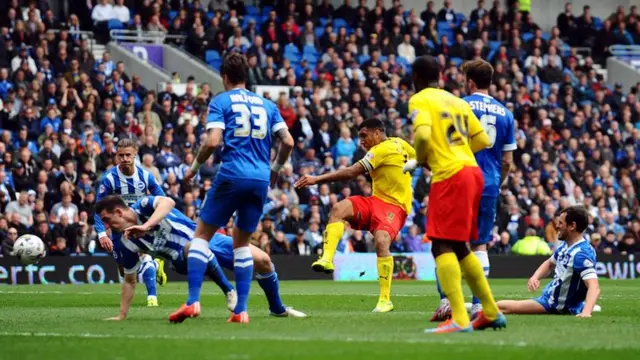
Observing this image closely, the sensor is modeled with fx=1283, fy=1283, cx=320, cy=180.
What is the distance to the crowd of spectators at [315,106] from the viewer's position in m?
26.3

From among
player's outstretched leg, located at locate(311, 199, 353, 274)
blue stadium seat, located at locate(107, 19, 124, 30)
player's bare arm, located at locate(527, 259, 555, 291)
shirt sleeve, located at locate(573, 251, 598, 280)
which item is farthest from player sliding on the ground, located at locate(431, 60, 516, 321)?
blue stadium seat, located at locate(107, 19, 124, 30)

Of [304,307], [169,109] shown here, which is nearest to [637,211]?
[169,109]

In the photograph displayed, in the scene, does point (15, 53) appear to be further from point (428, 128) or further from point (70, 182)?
point (428, 128)

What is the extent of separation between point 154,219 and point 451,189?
300 centimetres

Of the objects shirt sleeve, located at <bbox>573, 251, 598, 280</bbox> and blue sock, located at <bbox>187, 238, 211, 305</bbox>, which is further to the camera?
shirt sleeve, located at <bbox>573, 251, 598, 280</bbox>

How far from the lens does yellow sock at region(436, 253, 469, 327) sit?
10039mm

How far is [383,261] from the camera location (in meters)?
14.4

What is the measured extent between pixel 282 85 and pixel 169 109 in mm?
4618

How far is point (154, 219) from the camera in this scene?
460 inches

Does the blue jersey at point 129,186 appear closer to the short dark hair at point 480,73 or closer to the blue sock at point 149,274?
the blue sock at point 149,274

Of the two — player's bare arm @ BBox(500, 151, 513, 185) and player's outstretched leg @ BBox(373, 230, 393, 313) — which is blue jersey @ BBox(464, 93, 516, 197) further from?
player's outstretched leg @ BBox(373, 230, 393, 313)

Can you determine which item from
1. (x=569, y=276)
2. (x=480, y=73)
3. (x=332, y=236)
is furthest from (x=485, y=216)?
(x=332, y=236)

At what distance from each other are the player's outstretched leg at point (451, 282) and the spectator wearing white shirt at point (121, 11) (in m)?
23.7

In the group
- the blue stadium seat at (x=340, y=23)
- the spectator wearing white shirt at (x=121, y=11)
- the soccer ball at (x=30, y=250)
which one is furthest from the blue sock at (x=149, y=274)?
the blue stadium seat at (x=340, y=23)
